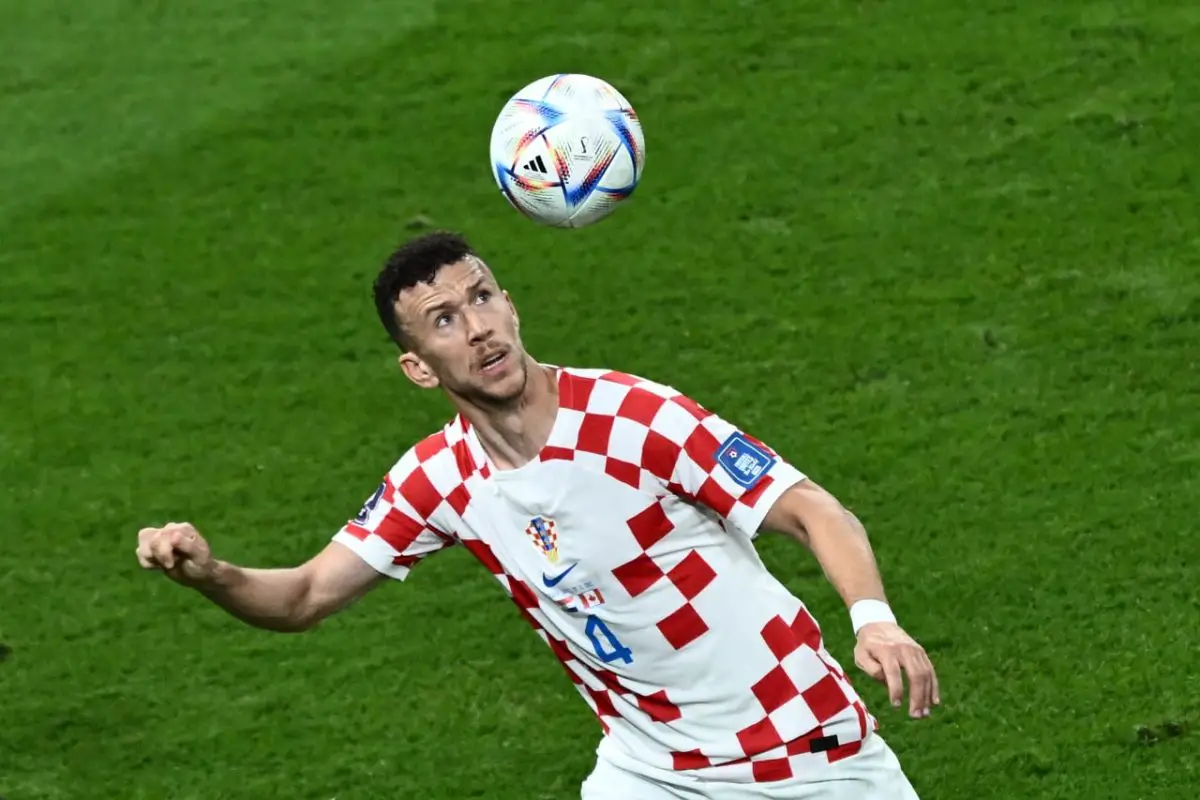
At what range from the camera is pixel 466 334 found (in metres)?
3.80

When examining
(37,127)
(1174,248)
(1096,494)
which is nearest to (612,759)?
(1096,494)

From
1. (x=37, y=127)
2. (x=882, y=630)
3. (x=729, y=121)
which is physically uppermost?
(x=37, y=127)

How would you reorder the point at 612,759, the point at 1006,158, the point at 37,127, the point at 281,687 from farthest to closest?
the point at 37,127 < the point at 1006,158 < the point at 281,687 < the point at 612,759

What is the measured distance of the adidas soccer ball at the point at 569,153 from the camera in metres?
4.71

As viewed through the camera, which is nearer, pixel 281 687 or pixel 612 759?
pixel 612 759

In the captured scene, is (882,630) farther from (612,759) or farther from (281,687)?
(281,687)

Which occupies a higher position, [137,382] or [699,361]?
[137,382]

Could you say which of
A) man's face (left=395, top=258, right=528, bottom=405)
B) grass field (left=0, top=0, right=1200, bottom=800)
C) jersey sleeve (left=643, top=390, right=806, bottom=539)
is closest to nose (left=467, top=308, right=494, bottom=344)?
man's face (left=395, top=258, right=528, bottom=405)

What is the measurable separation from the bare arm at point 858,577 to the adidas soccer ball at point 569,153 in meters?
1.35

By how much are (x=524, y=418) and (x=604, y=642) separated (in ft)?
1.65

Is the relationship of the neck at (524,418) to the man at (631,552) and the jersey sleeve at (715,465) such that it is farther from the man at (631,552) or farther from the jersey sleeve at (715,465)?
the jersey sleeve at (715,465)

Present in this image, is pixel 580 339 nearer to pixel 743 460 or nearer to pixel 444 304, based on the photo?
pixel 444 304

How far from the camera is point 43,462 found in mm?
6805

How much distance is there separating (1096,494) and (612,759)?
2630 mm
